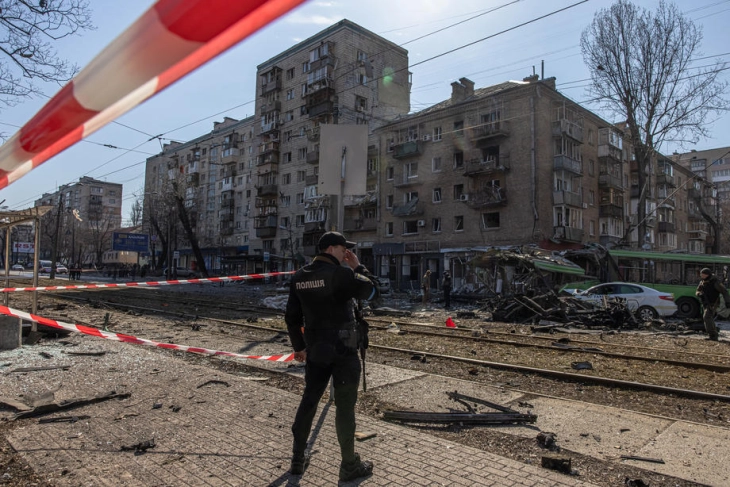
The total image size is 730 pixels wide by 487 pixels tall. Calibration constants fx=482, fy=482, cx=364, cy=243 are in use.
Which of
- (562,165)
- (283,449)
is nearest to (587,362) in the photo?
(283,449)

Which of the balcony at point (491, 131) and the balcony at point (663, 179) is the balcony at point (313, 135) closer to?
the balcony at point (491, 131)

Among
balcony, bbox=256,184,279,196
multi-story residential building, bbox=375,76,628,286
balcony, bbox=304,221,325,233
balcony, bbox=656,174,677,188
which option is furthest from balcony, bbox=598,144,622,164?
balcony, bbox=256,184,279,196

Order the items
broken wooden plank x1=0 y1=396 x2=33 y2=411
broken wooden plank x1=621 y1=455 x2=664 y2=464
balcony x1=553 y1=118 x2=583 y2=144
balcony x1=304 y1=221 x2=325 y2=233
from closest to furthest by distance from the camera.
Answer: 1. broken wooden plank x1=621 y1=455 x2=664 y2=464
2. broken wooden plank x1=0 y1=396 x2=33 y2=411
3. balcony x1=553 y1=118 x2=583 y2=144
4. balcony x1=304 y1=221 x2=325 y2=233

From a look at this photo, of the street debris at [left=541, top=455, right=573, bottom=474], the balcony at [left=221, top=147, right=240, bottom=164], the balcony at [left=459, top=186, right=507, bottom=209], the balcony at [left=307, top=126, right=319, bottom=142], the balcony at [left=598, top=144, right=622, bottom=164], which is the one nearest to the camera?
the street debris at [left=541, top=455, right=573, bottom=474]

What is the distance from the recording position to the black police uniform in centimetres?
352

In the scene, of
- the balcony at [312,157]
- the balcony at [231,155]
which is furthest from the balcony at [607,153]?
the balcony at [231,155]

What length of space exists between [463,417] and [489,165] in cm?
3438

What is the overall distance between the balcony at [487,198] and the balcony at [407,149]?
6.76m

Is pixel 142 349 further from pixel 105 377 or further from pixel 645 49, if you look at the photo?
pixel 645 49

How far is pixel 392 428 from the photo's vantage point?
15.4ft

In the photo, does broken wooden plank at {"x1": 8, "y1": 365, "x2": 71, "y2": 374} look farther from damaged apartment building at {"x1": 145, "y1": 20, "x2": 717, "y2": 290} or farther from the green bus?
the green bus

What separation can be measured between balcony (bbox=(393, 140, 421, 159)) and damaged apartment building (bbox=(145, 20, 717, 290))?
0.18 m

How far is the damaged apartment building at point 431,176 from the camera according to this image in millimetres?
36719

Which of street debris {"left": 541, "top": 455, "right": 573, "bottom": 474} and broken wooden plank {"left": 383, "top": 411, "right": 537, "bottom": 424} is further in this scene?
broken wooden plank {"left": 383, "top": 411, "right": 537, "bottom": 424}
